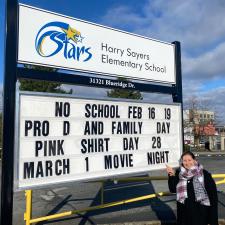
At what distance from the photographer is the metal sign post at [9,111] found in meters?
5.14

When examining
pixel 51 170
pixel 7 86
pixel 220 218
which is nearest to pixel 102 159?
pixel 51 170

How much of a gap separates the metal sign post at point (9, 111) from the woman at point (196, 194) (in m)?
2.29

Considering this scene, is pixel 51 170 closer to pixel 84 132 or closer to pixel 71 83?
pixel 84 132

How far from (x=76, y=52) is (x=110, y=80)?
831 millimetres

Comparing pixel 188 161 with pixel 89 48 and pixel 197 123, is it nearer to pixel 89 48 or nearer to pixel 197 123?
pixel 89 48

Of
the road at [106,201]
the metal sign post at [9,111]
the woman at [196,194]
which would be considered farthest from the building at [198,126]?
the metal sign post at [9,111]

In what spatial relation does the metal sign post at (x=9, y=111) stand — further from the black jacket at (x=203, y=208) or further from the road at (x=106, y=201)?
the black jacket at (x=203, y=208)

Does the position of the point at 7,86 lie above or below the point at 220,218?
above

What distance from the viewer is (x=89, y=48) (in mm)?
6449

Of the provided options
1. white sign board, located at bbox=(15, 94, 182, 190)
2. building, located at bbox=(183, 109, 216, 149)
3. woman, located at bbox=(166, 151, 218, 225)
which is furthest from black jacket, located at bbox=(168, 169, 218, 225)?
building, located at bbox=(183, 109, 216, 149)

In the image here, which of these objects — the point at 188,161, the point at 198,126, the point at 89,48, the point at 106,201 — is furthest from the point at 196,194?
the point at 198,126

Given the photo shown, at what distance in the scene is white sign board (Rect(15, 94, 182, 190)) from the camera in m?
5.39

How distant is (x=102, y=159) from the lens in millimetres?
6223

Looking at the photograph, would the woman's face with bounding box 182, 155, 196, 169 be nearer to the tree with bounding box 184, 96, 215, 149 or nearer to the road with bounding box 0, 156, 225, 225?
the road with bounding box 0, 156, 225, 225
